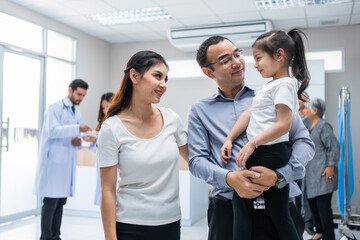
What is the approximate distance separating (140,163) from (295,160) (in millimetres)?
596

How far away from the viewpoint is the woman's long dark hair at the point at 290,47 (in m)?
1.40

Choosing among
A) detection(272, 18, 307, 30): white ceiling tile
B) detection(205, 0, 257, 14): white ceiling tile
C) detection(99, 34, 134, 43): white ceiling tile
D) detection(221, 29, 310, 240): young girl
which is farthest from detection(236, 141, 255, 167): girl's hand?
detection(99, 34, 134, 43): white ceiling tile

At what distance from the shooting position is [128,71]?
1521mm

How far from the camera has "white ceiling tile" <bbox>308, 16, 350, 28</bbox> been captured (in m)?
5.45

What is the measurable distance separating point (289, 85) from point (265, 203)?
1.48 feet

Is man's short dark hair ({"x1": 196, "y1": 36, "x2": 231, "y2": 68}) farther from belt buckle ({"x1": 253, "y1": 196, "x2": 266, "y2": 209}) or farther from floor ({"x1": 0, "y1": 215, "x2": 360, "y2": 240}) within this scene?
floor ({"x1": 0, "y1": 215, "x2": 360, "y2": 240})

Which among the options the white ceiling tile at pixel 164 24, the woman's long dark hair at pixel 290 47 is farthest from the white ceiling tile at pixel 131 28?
the woman's long dark hair at pixel 290 47

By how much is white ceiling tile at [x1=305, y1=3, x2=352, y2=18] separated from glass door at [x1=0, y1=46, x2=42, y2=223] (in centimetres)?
408

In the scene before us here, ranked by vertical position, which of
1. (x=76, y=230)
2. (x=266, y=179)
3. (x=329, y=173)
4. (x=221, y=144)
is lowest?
(x=76, y=230)

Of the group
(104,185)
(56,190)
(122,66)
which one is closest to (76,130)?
(56,190)

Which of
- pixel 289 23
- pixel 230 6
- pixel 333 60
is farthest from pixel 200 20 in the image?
pixel 333 60

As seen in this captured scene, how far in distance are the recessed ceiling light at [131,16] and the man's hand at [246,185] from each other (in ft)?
14.0

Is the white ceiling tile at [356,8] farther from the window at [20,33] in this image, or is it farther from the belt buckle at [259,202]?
the window at [20,33]

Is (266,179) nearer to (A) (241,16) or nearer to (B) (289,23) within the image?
(A) (241,16)
